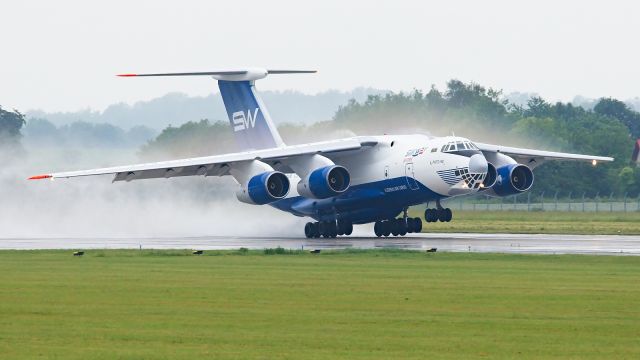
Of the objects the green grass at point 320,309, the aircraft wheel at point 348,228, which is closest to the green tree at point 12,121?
the aircraft wheel at point 348,228

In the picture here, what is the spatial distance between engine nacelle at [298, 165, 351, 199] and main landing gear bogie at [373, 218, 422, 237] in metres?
2.54

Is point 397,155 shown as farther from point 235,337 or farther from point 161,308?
point 235,337

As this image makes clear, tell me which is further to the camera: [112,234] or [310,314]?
[112,234]

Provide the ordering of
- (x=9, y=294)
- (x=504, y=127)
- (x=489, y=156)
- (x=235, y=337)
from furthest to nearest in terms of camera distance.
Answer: (x=504, y=127) < (x=489, y=156) < (x=9, y=294) < (x=235, y=337)

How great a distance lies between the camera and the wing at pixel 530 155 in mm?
44091

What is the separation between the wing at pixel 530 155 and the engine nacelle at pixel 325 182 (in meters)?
4.92

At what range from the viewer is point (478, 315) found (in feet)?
56.6

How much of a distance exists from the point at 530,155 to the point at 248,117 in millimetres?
10681

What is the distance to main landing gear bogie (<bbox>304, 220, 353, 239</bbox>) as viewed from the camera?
44.3m

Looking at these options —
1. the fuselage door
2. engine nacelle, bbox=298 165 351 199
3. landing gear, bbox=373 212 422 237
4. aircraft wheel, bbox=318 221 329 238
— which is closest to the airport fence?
landing gear, bbox=373 212 422 237

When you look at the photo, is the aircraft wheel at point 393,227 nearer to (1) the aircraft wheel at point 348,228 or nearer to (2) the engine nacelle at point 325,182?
(1) the aircraft wheel at point 348,228

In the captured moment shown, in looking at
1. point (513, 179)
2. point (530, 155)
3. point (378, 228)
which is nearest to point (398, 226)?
point (378, 228)

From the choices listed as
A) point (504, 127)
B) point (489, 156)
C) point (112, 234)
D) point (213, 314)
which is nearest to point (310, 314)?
point (213, 314)

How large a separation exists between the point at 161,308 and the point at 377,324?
135 inches
